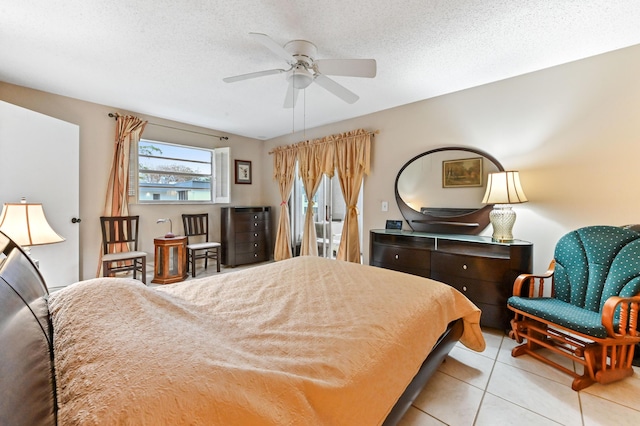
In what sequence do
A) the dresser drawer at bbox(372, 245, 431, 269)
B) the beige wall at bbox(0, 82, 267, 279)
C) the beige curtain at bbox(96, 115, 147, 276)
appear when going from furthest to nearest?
the beige curtain at bbox(96, 115, 147, 276) → the beige wall at bbox(0, 82, 267, 279) → the dresser drawer at bbox(372, 245, 431, 269)

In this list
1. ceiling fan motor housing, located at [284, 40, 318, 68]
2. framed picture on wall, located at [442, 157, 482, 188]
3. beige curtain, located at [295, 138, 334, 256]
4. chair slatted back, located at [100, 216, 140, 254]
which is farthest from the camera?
beige curtain, located at [295, 138, 334, 256]

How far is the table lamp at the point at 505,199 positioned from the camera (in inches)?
99.3

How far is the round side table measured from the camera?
12.2ft

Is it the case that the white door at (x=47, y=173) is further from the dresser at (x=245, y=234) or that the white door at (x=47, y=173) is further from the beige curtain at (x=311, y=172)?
the beige curtain at (x=311, y=172)

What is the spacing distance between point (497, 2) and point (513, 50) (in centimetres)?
71

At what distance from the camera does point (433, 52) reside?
2.30 meters

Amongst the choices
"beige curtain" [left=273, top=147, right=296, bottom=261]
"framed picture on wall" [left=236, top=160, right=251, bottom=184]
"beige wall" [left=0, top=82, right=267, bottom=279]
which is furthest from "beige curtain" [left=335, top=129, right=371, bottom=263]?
"beige wall" [left=0, top=82, right=267, bottom=279]

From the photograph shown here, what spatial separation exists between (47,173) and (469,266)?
465 centimetres

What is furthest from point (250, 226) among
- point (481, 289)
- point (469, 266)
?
point (481, 289)

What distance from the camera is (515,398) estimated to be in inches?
63.6

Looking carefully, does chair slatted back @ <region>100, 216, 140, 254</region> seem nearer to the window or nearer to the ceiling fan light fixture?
the window

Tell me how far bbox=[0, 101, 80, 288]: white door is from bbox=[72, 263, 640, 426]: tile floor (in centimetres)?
393

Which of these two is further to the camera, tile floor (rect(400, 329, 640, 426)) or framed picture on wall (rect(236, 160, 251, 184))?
framed picture on wall (rect(236, 160, 251, 184))

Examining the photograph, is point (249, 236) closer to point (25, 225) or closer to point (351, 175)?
point (351, 175)
